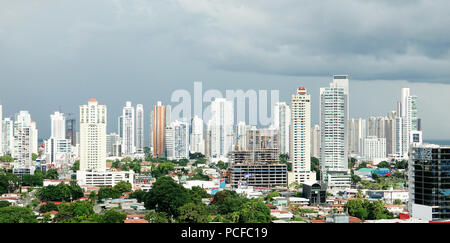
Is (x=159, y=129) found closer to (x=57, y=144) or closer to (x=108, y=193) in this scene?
(x=57, y=144)

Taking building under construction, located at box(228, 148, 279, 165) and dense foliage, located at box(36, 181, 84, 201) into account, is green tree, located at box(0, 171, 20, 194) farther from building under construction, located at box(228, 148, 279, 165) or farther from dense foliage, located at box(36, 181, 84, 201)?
building under construction, located at box(228, 148, 279, 165)

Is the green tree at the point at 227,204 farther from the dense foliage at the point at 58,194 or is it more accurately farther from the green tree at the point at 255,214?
the dense foliage at the point at 58,194

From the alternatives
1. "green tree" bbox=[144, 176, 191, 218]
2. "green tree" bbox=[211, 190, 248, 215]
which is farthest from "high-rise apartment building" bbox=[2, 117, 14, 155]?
"green tree" bbox=[211, 190, 248, 215]

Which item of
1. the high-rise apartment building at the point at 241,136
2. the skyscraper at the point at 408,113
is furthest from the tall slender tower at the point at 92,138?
the skyscraper at the point at 408,113

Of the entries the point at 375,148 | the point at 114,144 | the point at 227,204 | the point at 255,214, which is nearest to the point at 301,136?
the point at 227,204

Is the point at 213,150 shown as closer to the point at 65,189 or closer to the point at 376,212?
the point at 65,189

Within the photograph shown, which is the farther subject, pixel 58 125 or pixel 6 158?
pixel 58 125
